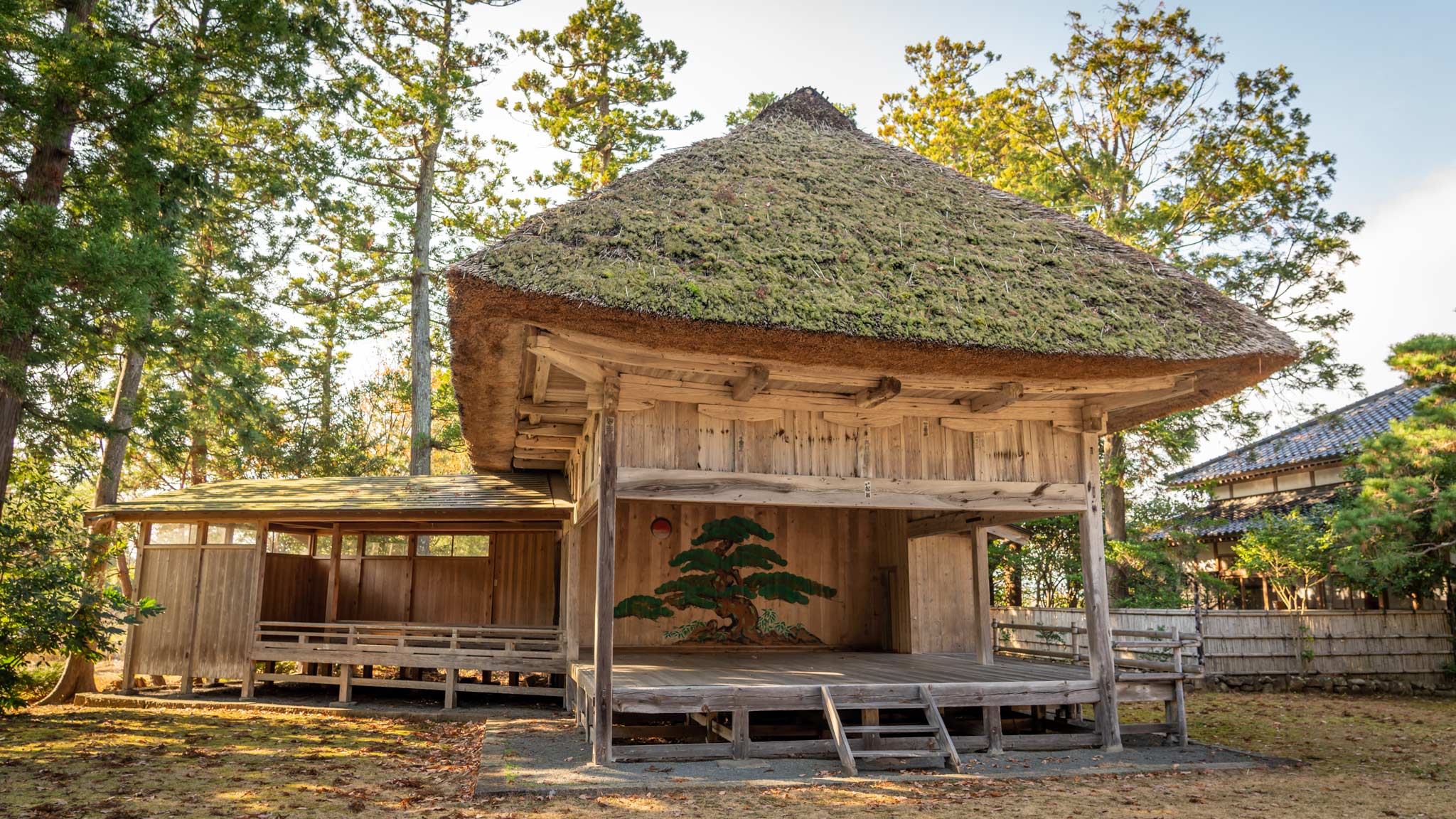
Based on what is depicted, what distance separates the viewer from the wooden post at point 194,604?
1330 centimetres

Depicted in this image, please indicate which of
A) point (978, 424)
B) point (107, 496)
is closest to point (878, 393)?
point (978, 424)

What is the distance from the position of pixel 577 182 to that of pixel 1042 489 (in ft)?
50.7

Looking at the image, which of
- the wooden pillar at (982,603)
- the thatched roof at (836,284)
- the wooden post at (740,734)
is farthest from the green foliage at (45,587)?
the wooden pillar at (982,603)

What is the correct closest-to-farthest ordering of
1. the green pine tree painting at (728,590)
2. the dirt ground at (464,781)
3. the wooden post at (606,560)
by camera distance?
the dirt ground at (464,781) → the wooden post at (606,560) → the green pine tree painting at (728,590)

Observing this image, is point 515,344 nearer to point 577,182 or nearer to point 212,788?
point 212,788

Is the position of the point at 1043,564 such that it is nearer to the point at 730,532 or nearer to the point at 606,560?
the point at 730,532

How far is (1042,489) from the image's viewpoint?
902 cm

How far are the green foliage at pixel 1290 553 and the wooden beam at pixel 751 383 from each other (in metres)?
11.5

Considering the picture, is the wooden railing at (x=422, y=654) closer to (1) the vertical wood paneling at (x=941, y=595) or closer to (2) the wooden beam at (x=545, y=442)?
(2) the wooden beam at (x=545, y=442)

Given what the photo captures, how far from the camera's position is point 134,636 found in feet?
44.2

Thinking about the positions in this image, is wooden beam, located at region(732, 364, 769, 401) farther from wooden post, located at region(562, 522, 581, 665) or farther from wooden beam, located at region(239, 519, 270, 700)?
wooden beam, located at region(239, 519, 270, 700)

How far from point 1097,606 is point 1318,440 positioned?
44.5 feet

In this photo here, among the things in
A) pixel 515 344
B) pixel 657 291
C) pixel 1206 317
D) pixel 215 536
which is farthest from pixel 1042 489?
pixel 215 536

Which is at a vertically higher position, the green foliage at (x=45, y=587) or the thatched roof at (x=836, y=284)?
the thatched roof at (x=836, y=284)
